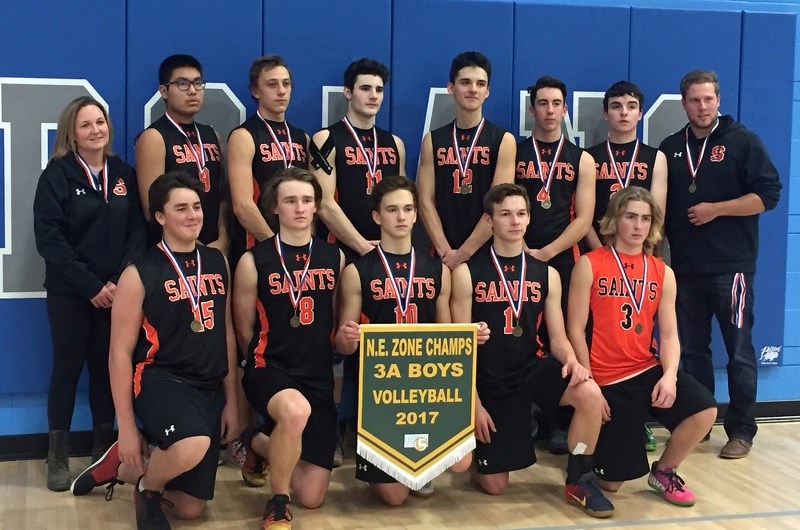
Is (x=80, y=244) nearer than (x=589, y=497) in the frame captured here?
No

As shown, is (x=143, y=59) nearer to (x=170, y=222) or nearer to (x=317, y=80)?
(x=317, y=80)

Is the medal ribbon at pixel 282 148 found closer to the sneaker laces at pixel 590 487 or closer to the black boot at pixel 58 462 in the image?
the black boot at pixel 58 462

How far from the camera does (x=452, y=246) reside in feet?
15.8

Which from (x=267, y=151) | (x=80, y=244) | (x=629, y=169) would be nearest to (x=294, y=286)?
(x=267, y=151)

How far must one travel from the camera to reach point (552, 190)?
4809 mm

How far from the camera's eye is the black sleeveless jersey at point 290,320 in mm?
3941

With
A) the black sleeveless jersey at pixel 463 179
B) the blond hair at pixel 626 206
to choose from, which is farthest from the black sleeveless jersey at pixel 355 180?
the blond hair at pixel 626 206

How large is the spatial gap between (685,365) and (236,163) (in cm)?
274

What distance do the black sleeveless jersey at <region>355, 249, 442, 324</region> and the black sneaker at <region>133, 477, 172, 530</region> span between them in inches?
45.9

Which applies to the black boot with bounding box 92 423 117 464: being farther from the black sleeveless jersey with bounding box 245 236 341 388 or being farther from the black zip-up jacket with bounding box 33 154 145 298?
the black sleeveless jersey with bounding box 245 236 341 388

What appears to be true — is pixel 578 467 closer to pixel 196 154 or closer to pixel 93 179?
pixel 196 154

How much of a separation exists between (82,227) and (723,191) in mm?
3356

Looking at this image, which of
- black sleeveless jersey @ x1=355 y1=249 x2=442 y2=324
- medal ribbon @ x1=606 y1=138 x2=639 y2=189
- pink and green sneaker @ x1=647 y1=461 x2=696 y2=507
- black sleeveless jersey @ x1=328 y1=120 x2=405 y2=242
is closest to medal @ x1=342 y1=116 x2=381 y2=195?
black sleeveless jersey @ x1=328 y1=120 x2=405 y2=242

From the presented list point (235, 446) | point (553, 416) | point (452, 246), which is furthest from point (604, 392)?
point (235, 446)
